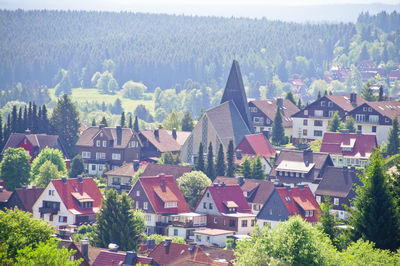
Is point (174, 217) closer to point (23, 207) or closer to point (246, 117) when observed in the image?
point (23, 207)

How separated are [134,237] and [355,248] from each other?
29716 millimetres

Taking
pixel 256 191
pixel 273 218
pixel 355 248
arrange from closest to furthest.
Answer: pixel 355 248 < pixel 273 218 < pixel 256 191

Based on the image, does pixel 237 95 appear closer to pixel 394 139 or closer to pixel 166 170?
pixel 394 139

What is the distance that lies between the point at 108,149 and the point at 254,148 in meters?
20.0

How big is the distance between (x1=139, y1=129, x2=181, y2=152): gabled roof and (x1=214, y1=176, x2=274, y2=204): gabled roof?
30116mm

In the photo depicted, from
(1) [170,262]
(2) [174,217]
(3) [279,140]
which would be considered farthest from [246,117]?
(1) [170,262]

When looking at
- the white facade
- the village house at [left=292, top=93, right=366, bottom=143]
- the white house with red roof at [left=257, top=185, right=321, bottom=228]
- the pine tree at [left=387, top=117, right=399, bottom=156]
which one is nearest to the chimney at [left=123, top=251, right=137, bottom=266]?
the white house with red roof at [left=257, top=185, right=321, bottom=228]

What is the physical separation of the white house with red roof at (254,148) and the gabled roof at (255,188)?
17.0m

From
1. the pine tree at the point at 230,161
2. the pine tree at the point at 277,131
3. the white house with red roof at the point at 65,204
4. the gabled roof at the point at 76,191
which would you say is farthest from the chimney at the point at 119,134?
the white house with red roof at the point at 65,204

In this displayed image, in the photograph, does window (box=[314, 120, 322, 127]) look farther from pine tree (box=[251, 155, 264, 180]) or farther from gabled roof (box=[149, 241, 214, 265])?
gabled roof (box=[149, 241, 214, 265])

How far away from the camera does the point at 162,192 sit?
98750 mm

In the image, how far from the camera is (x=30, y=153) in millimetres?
133750

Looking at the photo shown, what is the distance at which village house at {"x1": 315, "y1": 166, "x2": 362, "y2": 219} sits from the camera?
99562 mm

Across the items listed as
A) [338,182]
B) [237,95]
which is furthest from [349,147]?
[237,95]
